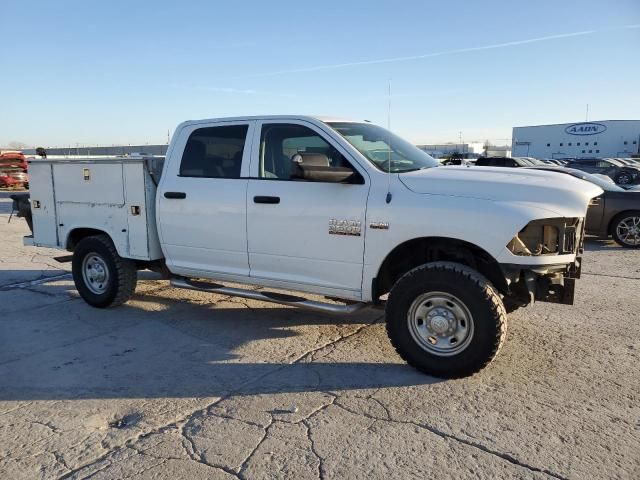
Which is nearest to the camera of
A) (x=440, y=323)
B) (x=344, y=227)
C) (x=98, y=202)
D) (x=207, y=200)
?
(x=440, y=323)

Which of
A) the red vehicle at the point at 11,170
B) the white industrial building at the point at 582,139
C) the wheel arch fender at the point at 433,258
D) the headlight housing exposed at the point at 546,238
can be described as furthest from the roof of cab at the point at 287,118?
the white industrial building at the point at 582,139

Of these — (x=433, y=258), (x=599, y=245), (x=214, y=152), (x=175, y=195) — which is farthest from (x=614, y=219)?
(x=175, y=195)

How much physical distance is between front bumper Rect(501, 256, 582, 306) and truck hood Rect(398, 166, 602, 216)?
0.52 m

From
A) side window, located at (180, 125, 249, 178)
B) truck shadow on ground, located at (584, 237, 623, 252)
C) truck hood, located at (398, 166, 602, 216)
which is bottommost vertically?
truck shadow on ground, located at (584, 237, 623, 252)

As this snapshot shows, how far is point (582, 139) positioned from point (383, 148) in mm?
71484

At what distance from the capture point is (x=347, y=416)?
3.51 metres

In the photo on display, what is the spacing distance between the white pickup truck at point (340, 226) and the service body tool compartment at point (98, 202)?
0.05ft

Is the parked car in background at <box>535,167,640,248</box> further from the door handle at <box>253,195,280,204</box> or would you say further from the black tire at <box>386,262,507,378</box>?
the door handle at <box>253,195,280,204</box>

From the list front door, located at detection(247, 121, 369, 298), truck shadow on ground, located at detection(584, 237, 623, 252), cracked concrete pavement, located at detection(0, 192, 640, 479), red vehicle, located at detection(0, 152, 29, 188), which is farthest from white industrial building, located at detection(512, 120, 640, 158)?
front door, located at detection(247, 121, 369, 298)

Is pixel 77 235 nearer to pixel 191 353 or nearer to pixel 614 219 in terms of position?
pixel 191 353

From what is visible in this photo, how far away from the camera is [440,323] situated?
13.4 feet

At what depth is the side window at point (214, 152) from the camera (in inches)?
204

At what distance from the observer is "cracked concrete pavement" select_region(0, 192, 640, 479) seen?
298 cm

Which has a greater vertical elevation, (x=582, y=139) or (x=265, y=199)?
(x=582, y=139)
